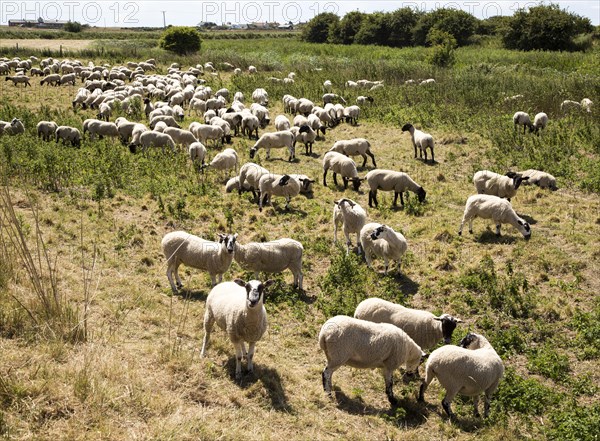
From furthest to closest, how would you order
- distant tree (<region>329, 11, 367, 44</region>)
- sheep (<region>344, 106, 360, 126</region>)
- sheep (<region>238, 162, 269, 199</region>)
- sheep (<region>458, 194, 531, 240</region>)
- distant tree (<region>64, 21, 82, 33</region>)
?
distant tree (<region>64, 21, 82, 33</region>) → distant tree (<region>329, 11, 367, 44</region>) → sheep (<region>344, 106, 360, 126</region>) → sheep (<region>238, 162, 269, 199</region>) → sheep (<region>458, 194, 531, 240</region>)

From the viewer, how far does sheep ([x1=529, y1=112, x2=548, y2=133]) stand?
22.5m

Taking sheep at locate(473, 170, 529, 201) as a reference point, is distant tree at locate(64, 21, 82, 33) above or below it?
above

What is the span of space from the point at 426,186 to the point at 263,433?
12989mm

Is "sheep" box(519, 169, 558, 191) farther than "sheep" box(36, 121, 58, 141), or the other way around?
"sheep" box(36, 121, 58, 141)

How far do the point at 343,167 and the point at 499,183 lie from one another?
500 cm

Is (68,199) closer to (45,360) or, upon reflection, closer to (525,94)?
(45,360)

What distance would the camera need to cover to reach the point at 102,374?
5.92 meters

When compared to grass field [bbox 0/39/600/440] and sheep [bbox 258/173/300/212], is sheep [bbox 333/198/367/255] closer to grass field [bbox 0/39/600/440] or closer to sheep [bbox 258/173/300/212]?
grass field [bbox 0/39/600/440]

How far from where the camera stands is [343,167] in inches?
685

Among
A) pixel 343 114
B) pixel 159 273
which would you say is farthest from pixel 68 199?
pixel 343 114

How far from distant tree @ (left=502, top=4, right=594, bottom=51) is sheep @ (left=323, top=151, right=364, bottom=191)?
1776 inches

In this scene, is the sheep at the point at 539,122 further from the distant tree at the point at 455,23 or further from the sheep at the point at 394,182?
the distant tree at the point at 455,23

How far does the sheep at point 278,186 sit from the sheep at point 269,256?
4.65 metres

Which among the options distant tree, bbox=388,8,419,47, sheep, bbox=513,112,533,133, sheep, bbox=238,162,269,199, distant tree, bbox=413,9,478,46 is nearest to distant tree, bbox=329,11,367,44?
distant tree, bbox=388,8,419,47
